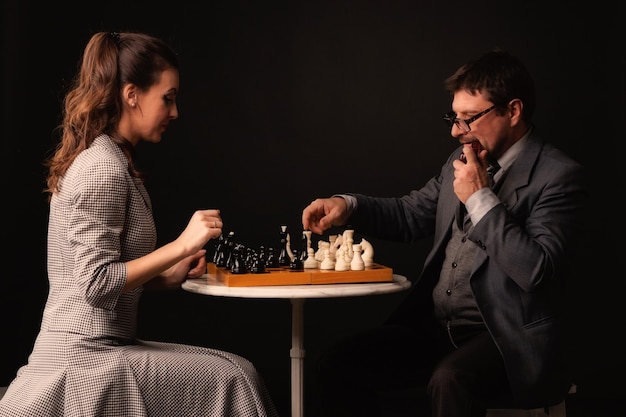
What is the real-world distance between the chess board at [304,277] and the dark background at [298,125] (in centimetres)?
185

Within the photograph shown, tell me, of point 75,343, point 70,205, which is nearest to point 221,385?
point 75,343

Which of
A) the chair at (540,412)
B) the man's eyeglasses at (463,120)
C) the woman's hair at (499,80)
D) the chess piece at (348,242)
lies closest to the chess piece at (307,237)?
the chess piece at (348,242)

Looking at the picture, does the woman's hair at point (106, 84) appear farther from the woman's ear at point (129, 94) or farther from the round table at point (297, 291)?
the round table at point (297, 291)

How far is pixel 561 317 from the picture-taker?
2.92m

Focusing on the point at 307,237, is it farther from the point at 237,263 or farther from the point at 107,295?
the point at 107,295

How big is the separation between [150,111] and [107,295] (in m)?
0.66

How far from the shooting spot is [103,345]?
103 inches

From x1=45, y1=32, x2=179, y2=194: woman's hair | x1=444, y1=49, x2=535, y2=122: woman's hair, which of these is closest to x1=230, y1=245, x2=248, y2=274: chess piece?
x1=45, y1=32, x2=179, y2=194: woman's hair

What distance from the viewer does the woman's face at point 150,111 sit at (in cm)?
286

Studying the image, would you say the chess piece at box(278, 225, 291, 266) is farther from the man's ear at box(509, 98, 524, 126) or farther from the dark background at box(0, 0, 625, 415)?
the dark background at box(0, 0, 625, 415)

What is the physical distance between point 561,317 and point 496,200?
466 millimetres

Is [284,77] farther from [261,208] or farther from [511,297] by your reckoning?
[511,297]

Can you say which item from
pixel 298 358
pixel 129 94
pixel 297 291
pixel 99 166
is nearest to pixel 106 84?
pixel 129 94

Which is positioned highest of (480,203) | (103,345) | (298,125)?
(298,125)
